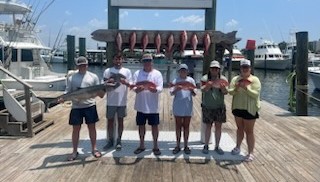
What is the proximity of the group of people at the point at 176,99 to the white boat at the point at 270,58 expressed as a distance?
58.3 metres

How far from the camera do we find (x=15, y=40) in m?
22.4

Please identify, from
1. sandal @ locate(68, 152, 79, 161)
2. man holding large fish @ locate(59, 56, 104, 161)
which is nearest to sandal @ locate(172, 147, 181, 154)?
man holding large fish @ locate(59, 56, 104, 161)

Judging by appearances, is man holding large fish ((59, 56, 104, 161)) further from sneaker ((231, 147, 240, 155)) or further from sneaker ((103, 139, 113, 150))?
sneaker ((231, 147, 240, 155))

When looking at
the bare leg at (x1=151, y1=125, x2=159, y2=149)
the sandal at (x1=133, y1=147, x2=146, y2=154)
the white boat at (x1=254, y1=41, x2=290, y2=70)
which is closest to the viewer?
the bare leg at (x1=151, y1=125, x2=159, y2=149)

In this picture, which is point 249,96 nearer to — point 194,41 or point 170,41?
point 194,41

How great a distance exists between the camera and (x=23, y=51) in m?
23.0

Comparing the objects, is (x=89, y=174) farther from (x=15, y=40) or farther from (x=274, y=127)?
(x=15, y=40)

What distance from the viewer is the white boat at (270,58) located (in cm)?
6319

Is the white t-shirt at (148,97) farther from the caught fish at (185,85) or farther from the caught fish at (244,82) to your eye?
the caught fish at (244,82)

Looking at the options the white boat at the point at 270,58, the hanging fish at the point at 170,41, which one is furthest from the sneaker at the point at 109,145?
the white boat at the point at 270,58

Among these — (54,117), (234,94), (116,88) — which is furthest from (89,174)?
(54,117)

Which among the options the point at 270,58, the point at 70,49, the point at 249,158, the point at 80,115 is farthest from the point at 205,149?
the point at 270,58

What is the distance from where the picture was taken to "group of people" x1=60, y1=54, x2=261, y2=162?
252 inches

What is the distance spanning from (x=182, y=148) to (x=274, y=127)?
3.36 metres
